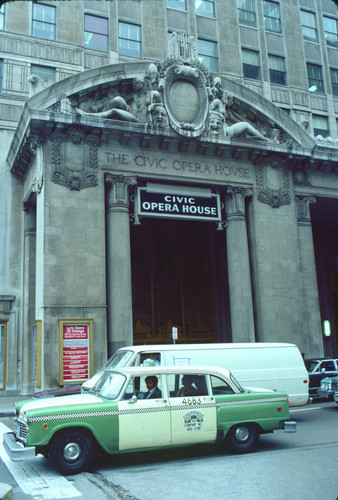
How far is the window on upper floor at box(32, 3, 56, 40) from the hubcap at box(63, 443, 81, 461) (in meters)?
24.3

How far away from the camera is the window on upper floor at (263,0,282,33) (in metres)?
33.6

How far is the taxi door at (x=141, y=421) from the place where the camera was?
28.6 feet

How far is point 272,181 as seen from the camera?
2502cm

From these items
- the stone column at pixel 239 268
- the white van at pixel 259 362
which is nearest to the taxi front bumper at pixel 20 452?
the white van at pixel 259 362

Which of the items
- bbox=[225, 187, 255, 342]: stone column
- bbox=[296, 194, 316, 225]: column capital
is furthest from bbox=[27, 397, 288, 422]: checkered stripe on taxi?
bbox=[296, 194, 316, 225]: column capital

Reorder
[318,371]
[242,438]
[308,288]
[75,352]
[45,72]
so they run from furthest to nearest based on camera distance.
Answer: [45,72], [308,288], [75,352], [318,371], [242,438]

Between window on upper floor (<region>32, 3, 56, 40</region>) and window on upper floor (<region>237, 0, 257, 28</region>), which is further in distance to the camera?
window on upper floor (<region>237, 0, 257, 28</region>)

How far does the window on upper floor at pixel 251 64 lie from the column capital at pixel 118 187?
14.5m

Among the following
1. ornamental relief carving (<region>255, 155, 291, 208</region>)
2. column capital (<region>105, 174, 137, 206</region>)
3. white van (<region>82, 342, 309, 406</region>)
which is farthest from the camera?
ornamental relief carving (<region>255, 155, 291, 208</region>)

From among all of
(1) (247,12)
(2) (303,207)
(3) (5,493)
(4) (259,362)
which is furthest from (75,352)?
(1) (247,12)

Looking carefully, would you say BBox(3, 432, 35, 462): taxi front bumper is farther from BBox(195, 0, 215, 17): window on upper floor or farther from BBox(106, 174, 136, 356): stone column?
BBox(195, 0, 215, 17): window on upper floor

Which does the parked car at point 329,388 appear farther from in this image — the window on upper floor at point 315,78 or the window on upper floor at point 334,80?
the window on upper floor at point 334,80

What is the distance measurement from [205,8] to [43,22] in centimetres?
1052

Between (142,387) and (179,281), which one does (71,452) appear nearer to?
(142,387)
